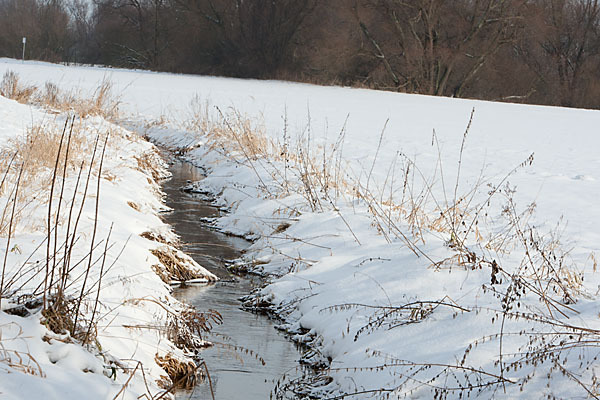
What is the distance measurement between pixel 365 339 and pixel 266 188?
4354 mm

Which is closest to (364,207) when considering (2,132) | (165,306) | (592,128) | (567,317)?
(165,306)

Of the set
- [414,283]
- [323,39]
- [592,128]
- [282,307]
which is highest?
[323,39]

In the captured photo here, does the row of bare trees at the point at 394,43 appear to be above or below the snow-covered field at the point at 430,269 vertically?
above

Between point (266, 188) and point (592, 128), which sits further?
point (592, 128)

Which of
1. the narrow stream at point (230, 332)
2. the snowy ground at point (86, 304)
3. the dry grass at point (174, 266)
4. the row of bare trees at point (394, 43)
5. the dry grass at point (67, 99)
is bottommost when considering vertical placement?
the narrow stream at point (230, 332)

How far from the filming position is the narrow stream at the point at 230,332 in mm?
4090

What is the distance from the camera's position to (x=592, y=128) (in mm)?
18141

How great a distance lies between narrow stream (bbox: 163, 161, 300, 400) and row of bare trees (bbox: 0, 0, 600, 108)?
27477mm

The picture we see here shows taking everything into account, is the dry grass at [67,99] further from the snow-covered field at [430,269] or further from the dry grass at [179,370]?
the dry grass at [179,370]

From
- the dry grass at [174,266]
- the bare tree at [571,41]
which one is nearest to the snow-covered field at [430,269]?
the dry grass at [174,266]

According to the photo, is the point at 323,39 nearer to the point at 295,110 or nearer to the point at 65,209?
the point at 295,110

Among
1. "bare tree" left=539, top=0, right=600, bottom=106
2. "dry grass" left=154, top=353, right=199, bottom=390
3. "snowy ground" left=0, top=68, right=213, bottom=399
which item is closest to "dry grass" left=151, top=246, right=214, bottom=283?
"snowy ground" left=0, top=68, right=213, bottom=399

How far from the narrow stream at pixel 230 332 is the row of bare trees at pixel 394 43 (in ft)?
90.1

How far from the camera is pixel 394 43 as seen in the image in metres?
35.2
